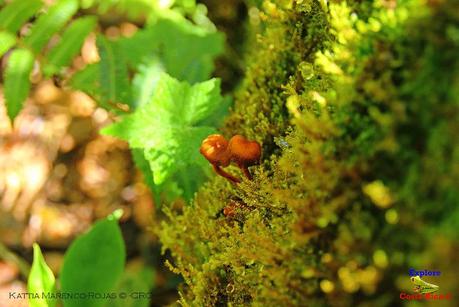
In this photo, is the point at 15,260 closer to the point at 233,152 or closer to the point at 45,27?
the point at 45,27

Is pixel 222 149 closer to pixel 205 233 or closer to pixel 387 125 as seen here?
pixel 205 233

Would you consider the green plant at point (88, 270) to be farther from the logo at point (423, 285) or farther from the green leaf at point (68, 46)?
the logo at point (423, 285)

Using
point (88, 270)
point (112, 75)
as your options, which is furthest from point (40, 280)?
point (112, 75)

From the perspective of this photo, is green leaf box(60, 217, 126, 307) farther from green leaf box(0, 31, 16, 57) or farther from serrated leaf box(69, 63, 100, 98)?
green leaf box(0, 31, 16, 57)

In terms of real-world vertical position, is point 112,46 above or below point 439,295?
below

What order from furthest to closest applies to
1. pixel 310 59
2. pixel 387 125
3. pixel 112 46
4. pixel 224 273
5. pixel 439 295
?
pixel 112 46
pixel 310 59
pixel 224 273
pixel 387 125
pixel 439 295

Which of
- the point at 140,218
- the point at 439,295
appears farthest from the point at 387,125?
the point at 140,218
